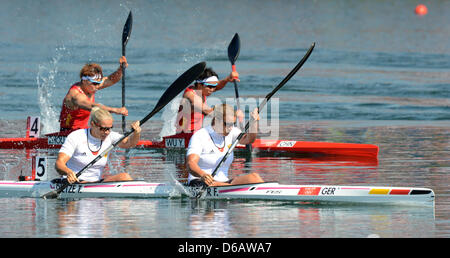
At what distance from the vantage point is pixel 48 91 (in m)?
33.1

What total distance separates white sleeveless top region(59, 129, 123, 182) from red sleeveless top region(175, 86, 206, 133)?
4.59m

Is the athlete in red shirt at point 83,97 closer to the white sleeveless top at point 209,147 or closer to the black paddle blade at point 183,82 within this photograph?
the black paddle blade at point 183,82

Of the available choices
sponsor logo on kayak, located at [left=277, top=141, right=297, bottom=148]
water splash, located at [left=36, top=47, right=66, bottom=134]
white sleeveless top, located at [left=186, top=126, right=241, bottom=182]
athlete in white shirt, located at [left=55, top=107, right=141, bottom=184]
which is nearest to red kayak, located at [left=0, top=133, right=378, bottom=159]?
sponsor logo on kayak, located at [left=277, top=141, right=297, bottom=148]

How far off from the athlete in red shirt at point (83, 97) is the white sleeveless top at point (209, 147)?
6.84 ft

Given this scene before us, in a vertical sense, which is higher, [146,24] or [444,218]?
[146,24]

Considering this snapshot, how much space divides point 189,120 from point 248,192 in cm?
590

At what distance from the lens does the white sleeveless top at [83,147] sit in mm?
13656

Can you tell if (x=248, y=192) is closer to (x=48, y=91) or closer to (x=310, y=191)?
(x=310, y=191)

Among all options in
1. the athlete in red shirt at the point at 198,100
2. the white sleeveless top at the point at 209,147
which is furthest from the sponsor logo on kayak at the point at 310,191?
the athlete in red shirt at the point at 198,100

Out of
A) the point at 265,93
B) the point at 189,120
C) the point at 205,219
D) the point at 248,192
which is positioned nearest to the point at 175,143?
the point at 189,120

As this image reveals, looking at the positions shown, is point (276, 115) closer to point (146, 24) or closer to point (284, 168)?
point (284, 168)

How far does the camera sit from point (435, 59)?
138 feet

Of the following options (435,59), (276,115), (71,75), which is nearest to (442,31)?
(435,59)
